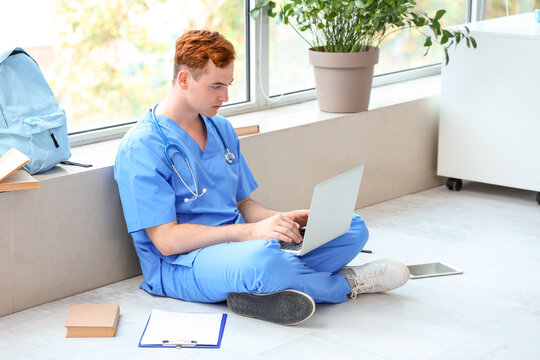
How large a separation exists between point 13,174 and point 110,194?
0.36 m

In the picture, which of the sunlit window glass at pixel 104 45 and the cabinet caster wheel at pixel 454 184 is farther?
the cabinet caster wheel at pixel 454 184

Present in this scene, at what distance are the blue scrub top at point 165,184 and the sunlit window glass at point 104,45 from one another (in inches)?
20.3

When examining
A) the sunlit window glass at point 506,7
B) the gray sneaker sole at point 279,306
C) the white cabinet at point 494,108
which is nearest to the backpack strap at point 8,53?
the gray sneaker sole at point 279,306

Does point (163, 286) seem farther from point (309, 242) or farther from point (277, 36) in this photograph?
point (277, 36)

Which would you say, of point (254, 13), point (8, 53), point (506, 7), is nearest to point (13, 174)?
point (8, 53)

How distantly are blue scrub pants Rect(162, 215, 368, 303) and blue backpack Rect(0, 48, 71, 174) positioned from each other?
48 cm

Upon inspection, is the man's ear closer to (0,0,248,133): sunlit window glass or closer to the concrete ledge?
the concrete ledge

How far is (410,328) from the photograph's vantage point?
249 centimetres

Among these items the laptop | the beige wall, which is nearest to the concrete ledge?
the beige wall

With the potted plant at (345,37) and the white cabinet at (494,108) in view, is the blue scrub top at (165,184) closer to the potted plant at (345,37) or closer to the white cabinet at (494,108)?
the potted plant at (345,37)

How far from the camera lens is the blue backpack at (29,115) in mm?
2576

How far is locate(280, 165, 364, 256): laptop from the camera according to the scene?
2.41 meters

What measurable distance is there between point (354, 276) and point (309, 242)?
30cm

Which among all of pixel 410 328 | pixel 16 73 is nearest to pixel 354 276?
pixel 410 328
